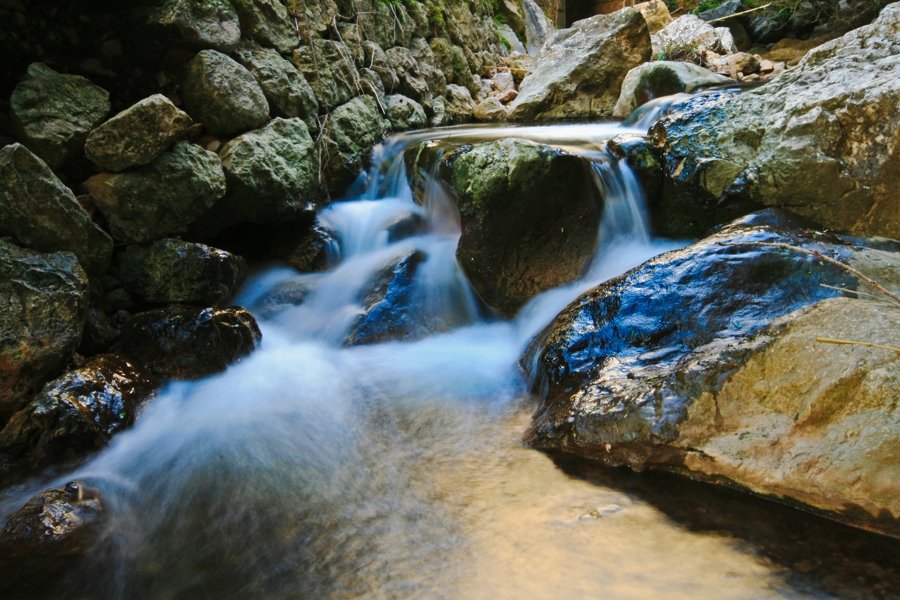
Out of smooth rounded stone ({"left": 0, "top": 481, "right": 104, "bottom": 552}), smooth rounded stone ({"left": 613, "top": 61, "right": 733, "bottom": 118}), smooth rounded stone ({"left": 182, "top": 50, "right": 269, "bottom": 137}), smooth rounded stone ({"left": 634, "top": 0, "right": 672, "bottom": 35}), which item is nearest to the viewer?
smooth rounded stone ({"left": 0, "top": 481, "right": 104, "bottom": 552})

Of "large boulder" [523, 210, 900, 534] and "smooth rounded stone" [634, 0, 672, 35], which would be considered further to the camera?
"smooth rounded stone" [634, 0, 672, 35]

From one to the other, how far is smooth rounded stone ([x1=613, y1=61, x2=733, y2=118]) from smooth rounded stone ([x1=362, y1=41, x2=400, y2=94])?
341 cm

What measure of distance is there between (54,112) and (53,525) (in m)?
2.75

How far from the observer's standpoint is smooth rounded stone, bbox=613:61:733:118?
642 cm

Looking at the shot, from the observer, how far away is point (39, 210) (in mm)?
3182

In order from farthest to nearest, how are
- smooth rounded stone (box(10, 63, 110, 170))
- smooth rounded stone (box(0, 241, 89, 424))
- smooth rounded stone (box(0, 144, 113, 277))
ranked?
smooth rounded stone (box(10, 63, 110, 170))
smooth rounded stone (box(0, 144, 113, 277))
smooth rounded stone (box(0, 241, 89, 424))

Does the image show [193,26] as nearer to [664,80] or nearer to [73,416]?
[73,416]

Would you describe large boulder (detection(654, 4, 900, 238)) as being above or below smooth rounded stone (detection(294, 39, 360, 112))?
below

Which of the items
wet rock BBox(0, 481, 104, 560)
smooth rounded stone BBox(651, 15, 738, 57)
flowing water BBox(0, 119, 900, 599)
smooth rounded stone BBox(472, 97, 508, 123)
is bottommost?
flowing water BBox(0, 119, 900, 599)

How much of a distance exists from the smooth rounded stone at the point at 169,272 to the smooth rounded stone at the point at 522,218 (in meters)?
2.17

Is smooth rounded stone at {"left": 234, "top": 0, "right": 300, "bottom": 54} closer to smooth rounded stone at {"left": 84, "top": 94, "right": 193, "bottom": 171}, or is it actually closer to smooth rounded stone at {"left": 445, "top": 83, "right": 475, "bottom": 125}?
smooth rounded stone at {"left": 84, "top": 94, "right": 193, "bottom": 171}

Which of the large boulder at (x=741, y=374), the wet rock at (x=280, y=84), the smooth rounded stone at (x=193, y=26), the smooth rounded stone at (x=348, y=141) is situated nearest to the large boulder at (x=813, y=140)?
the large boulder at (x=741, y=374)

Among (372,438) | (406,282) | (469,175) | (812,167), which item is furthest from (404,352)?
(812,167)

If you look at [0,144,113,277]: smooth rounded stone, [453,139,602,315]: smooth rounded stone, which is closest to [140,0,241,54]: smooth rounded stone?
[0,144,113,277]: smooth rounded stone
